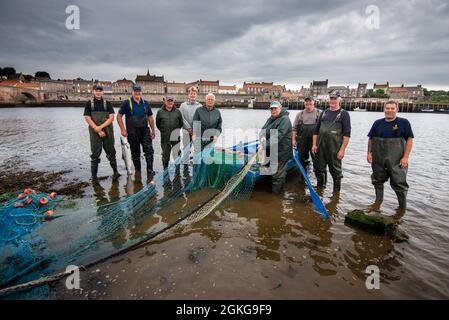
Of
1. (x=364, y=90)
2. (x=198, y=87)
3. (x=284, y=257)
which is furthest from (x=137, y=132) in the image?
(x=364, y=90)

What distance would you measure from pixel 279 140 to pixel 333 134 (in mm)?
1355

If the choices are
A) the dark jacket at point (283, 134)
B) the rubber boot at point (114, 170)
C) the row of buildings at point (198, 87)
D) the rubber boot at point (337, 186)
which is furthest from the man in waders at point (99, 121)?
the row of buildings at point (198, 87)

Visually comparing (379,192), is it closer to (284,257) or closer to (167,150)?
(284,257)

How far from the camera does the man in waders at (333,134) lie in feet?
20.2

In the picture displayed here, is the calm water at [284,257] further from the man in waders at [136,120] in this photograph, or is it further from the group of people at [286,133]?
the man in waders at [136,120]

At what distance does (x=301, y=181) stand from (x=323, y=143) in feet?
7.07

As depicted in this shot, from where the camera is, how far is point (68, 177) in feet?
26.6

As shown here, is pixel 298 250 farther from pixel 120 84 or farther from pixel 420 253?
pixel 120 84

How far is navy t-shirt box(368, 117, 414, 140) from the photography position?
5.27m

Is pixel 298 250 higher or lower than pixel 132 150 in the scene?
lower

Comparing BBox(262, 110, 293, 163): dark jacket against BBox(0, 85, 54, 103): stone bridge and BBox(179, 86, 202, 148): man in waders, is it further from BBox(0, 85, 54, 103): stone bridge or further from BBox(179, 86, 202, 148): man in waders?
BBox(0, 85, 54, 103): stone bridge

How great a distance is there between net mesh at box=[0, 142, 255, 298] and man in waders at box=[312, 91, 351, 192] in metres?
2.08
